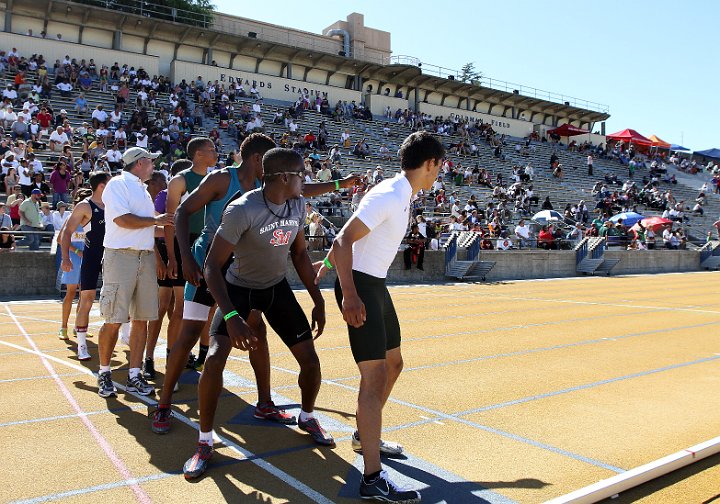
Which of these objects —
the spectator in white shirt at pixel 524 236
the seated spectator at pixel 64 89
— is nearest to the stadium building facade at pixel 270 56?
the seated spectator at pixel 64 89

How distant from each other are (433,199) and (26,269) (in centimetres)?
1679

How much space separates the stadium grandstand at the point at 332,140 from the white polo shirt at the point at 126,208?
1386 millimetres

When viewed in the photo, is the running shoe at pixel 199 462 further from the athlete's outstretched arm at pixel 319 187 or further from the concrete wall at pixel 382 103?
the concrete wall at pixel 382 103

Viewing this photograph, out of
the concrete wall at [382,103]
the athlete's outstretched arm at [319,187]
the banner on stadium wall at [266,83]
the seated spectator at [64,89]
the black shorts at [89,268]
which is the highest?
the concrete wall at [382,103]

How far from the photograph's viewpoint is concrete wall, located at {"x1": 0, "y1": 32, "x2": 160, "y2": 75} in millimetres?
28370

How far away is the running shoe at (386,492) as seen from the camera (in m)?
3.26

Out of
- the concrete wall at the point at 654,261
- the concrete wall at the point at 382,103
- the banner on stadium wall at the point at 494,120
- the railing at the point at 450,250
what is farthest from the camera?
the banner on stadium wall at the point at 494,120

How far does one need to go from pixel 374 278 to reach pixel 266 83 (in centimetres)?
3440

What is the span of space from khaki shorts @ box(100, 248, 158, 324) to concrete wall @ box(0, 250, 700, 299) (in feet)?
30.8

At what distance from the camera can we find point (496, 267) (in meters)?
21.8

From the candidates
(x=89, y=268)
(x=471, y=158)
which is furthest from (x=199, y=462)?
(x=471, y=158)

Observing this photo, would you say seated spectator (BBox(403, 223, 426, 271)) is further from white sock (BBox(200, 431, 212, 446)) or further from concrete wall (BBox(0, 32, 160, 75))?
concrete wall (BBox(0, 32, 160, 75))

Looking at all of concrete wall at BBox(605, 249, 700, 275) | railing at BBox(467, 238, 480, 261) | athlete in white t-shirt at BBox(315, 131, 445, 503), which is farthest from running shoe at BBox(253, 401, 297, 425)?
concrete wall at BBox(605, 249, 700, 275)

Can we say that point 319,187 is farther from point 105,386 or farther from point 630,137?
point 630,137
